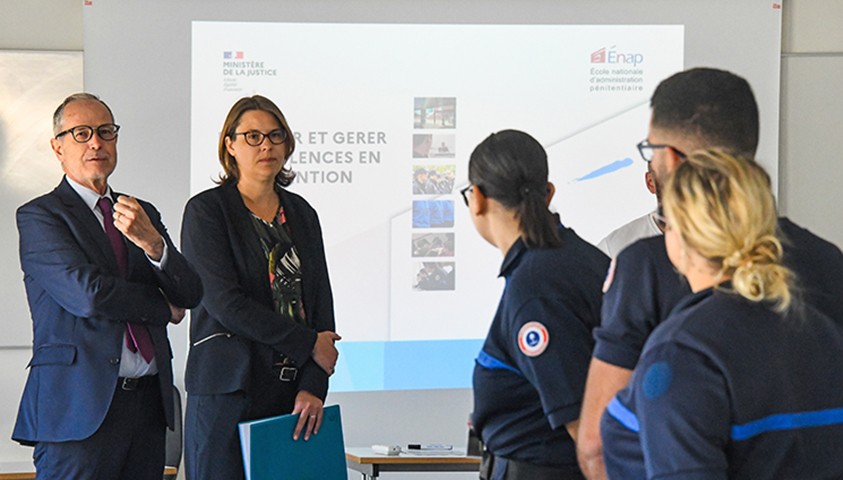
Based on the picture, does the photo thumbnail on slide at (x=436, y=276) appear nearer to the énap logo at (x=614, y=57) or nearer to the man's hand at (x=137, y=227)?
the énap logo at (x=614, y=57)

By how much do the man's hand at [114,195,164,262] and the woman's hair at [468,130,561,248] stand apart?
1.19 metres

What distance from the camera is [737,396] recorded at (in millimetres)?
1413

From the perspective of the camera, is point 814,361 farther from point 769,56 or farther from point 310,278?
point 769,56

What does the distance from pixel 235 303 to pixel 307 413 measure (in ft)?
1.26

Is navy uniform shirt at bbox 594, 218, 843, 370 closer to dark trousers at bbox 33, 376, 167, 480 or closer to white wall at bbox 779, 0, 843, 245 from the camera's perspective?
dark trousers at bbox 33, 376, 167, 480

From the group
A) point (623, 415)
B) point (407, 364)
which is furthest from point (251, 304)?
point (407, 364)

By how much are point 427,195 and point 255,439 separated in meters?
2.79

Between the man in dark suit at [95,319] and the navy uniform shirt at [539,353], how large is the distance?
1.25m

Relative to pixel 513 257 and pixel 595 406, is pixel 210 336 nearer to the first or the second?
pixel 513 257

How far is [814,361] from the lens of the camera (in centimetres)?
148

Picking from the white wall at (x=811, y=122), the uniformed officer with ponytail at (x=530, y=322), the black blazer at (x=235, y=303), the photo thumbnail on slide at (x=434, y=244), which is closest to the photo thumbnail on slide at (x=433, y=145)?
the photo thumbnail on slide at (x=434, y=244)

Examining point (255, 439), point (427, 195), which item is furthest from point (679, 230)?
point (427, 195)

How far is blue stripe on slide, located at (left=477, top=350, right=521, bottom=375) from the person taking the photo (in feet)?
7.15

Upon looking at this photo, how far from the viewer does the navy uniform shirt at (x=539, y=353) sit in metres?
2.08
